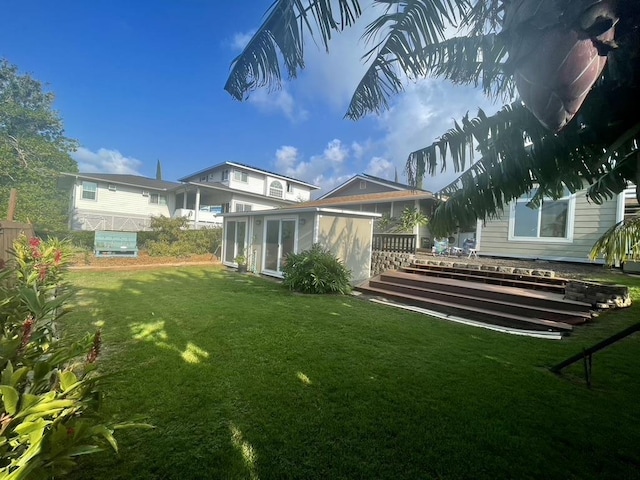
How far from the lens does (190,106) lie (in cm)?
1219

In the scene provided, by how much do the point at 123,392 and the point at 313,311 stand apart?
4.20m

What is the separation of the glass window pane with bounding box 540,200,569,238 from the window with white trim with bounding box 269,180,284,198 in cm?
2150

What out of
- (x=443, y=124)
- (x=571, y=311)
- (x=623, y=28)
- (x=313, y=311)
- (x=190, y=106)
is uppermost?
(x=190, y=106)

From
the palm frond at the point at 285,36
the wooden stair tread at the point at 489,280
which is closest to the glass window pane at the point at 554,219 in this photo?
the wooden stair tread at the point at 489,280

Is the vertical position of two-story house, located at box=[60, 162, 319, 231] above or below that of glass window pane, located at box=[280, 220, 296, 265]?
above

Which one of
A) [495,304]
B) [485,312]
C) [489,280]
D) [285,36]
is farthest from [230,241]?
[285,36]

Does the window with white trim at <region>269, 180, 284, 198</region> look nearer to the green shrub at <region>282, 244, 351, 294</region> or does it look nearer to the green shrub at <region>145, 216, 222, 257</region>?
the green shrub at <region>145, 216, 222, 257</region>

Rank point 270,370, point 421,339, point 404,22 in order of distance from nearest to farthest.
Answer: point 404,22
point 270,370
point 421,339

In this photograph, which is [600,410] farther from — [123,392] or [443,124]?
[123,392]

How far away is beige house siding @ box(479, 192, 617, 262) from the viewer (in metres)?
9.44

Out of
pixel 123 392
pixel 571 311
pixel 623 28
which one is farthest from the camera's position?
pixel 571 311

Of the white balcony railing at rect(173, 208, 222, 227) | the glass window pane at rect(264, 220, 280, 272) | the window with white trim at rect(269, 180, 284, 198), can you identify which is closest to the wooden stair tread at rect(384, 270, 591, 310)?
the glass window pane at rect(264, 220, 280, 272)

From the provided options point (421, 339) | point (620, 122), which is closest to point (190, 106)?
point (421, 339)

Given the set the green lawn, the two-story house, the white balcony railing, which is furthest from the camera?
the white balcony railing
